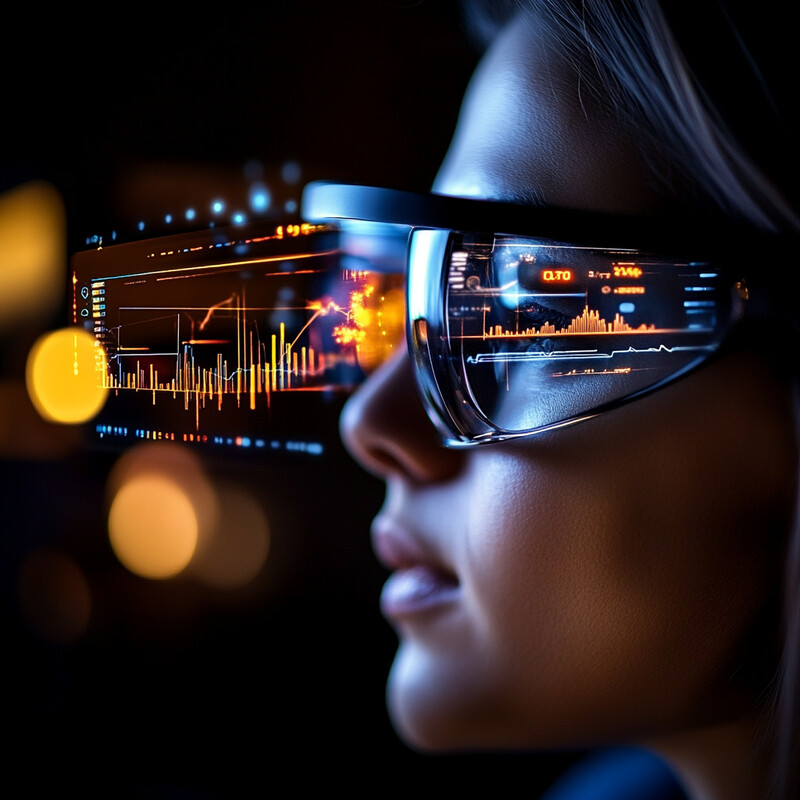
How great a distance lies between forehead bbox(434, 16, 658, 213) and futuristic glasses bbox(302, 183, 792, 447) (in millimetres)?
30

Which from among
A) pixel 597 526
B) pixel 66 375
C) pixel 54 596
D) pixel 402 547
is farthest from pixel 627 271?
pixel 54 596

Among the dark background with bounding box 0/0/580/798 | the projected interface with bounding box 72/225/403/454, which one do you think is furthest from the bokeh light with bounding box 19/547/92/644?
the projected interface with bounding box 72/225/403/454

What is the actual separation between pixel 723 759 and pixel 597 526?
0.83ft

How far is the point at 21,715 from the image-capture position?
1.13m

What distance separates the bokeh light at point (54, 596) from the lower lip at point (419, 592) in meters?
0.81

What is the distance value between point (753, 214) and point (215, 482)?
3.33ft

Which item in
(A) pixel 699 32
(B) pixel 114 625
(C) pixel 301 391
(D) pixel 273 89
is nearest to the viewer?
(A) pixel 699 32

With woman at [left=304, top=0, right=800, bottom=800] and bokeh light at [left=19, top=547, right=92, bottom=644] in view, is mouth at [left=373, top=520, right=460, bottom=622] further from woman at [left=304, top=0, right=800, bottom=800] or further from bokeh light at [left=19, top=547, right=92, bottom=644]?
bokeh light at [left=19, top=547, right=92, bottom=644]

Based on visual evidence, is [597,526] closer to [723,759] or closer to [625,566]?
[625,566]

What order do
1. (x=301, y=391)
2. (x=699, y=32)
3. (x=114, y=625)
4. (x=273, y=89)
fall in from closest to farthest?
1. (x=699, y=32)
2. (x=301, y=391)
3. (x=273, y=89)
4. (x=114, y=625)

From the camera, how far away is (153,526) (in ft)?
3.87

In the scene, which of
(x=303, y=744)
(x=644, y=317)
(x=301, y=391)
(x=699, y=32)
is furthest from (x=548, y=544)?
(x=303, y=744)

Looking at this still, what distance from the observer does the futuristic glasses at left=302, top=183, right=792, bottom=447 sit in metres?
0.42

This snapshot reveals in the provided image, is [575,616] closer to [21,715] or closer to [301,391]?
[301,391]
